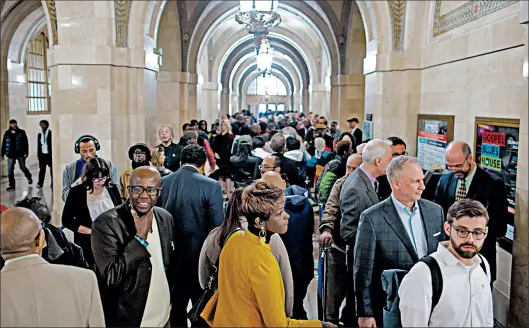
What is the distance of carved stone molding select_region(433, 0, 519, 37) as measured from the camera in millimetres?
5344

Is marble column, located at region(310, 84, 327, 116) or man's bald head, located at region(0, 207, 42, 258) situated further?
marble column, located at region(310, 84, 327, 116)

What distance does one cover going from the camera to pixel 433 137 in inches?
283

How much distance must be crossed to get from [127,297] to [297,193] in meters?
1.65

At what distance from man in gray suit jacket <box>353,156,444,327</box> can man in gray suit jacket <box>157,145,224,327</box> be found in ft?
3.77

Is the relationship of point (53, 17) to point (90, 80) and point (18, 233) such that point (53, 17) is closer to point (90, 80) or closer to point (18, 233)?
point (90, 80)

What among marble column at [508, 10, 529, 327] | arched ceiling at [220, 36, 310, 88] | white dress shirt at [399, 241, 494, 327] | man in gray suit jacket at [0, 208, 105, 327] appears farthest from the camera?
arched ceiling at [220, 36, 310, 88]

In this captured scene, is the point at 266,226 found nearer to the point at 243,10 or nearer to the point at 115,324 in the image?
the point at 115,324

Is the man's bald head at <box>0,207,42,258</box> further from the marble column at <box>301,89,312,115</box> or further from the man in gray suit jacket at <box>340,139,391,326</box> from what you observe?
the marble column at <box>301,89,312,115</box>

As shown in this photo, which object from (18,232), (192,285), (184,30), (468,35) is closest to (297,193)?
(192,285)

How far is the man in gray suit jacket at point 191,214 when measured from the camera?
3688 millimetres

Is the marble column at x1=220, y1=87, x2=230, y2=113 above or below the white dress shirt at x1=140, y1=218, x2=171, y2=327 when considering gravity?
above

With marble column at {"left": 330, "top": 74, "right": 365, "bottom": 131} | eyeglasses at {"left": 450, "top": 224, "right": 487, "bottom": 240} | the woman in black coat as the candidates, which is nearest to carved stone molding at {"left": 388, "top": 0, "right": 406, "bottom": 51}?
the woman in black coat

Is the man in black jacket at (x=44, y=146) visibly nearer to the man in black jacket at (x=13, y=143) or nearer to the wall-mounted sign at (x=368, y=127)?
the man in black jacket at (x=13, y=143)

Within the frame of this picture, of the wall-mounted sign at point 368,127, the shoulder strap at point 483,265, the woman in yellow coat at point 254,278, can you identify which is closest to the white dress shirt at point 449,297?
the shoulder strap at point 483,265
